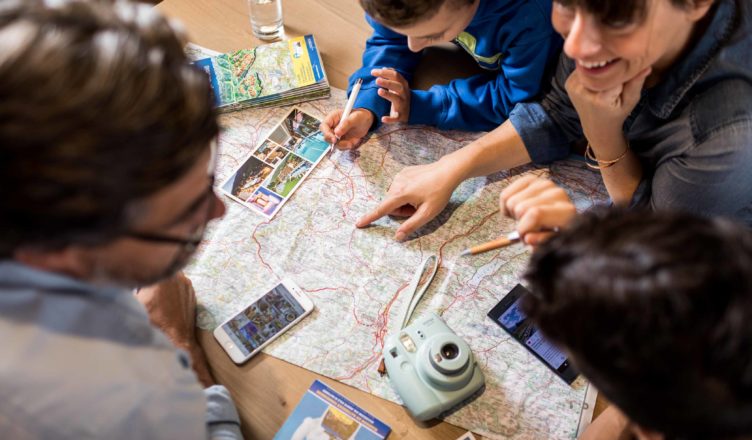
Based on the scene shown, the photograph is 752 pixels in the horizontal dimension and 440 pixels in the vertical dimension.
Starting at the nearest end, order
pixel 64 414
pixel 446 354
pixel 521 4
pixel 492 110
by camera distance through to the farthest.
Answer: pixel 64 414
pixel 446 354
pixel 521 4
pixel 492 110

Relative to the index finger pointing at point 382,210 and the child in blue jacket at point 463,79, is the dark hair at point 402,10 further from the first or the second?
the index finger pointing at point 382,210

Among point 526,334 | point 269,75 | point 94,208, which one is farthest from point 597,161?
point 94,208

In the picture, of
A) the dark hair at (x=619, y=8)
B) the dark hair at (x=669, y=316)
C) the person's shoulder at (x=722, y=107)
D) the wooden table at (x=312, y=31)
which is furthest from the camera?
the wooden table at (x=312, y=31)

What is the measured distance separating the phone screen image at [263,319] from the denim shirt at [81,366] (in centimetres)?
24

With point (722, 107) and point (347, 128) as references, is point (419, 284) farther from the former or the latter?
point (722, 107)

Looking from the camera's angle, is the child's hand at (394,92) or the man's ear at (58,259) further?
the child's hand at (394,92)

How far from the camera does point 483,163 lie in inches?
41.5

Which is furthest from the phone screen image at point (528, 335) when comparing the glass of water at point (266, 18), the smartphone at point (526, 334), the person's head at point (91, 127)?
the glass of water at point (266, 18)

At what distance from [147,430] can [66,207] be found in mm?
297

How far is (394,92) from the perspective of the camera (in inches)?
43.4

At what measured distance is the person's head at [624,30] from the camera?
0.68m

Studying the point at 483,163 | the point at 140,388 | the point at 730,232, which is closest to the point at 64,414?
the point at 140,388

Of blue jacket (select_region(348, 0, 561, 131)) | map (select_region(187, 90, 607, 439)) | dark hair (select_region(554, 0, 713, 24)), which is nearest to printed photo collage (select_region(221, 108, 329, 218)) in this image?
map (select_region(187, 90, 607, 439))

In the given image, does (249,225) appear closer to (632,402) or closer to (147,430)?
(147,430)
